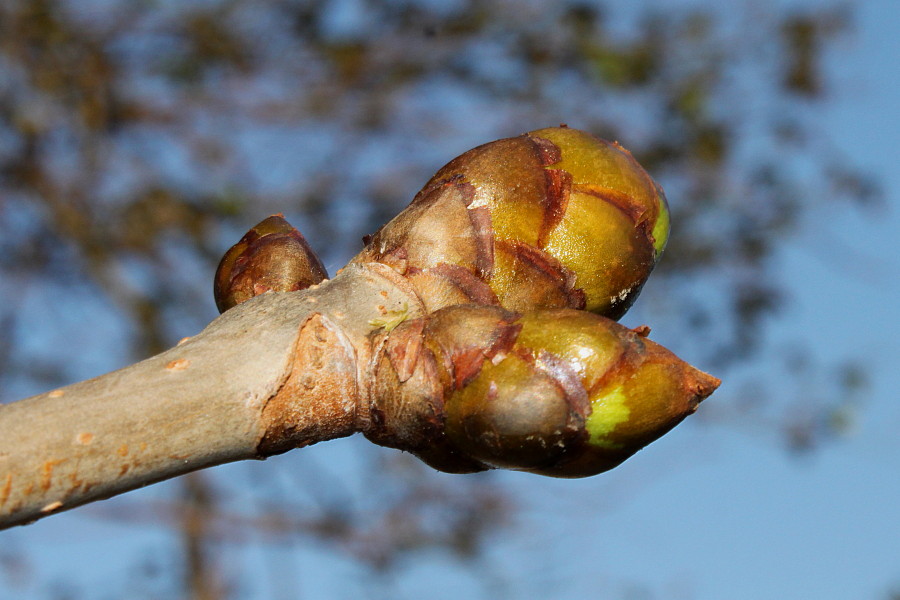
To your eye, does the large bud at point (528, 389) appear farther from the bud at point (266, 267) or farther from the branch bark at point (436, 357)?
the bud at point (266, 267)

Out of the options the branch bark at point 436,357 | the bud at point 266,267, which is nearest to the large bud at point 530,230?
the branch bark at point 436,357

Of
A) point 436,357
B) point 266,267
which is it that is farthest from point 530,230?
point 266,267

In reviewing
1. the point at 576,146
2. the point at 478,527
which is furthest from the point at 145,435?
the point at 478,527

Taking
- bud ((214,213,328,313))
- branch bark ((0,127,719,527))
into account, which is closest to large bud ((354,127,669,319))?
branch bark ((0,127,719,527))

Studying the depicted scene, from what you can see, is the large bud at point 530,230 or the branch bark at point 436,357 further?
the large bud at point 530,230

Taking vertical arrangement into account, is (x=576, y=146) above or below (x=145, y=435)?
above

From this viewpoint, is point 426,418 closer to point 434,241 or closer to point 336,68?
point 434,241
